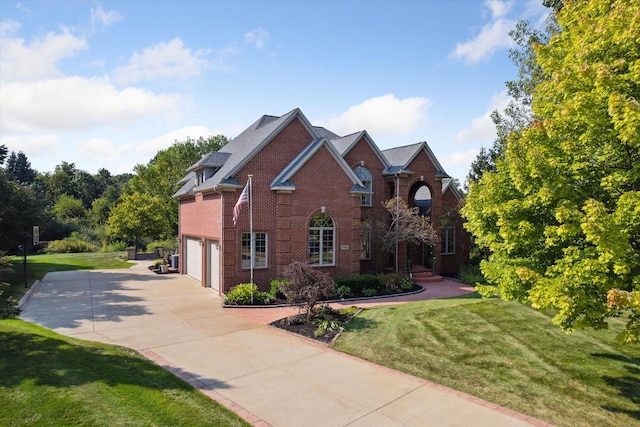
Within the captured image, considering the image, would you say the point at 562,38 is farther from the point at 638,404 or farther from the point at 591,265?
the point at 638,404

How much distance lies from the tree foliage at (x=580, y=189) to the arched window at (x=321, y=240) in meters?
12.6

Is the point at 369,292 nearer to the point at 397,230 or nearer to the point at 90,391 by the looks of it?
the point at 397,230

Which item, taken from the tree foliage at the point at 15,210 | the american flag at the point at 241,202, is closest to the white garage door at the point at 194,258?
the american flag at the point at 241,202

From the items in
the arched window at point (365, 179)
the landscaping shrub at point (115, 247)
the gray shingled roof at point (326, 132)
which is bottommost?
the landscaping shrub at point (115, 247)

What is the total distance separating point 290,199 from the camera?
20094 mm

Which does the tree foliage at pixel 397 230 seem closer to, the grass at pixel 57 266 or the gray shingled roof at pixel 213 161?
the gray shingled roof at pixel 213 161

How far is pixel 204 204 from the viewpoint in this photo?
2241cm

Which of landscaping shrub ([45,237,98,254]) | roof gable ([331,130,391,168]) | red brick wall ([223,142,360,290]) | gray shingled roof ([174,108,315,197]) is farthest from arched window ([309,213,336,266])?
landscaping shrub ([45,237,98,254])

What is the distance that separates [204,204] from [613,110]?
19.5 meters

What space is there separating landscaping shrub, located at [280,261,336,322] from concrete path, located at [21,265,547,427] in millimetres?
1421

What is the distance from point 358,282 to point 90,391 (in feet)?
46.1

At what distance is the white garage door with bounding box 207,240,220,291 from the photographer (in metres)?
20.8

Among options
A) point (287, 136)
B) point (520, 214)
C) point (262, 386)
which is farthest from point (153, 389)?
point (287, 136)

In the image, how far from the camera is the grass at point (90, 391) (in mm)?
6895
